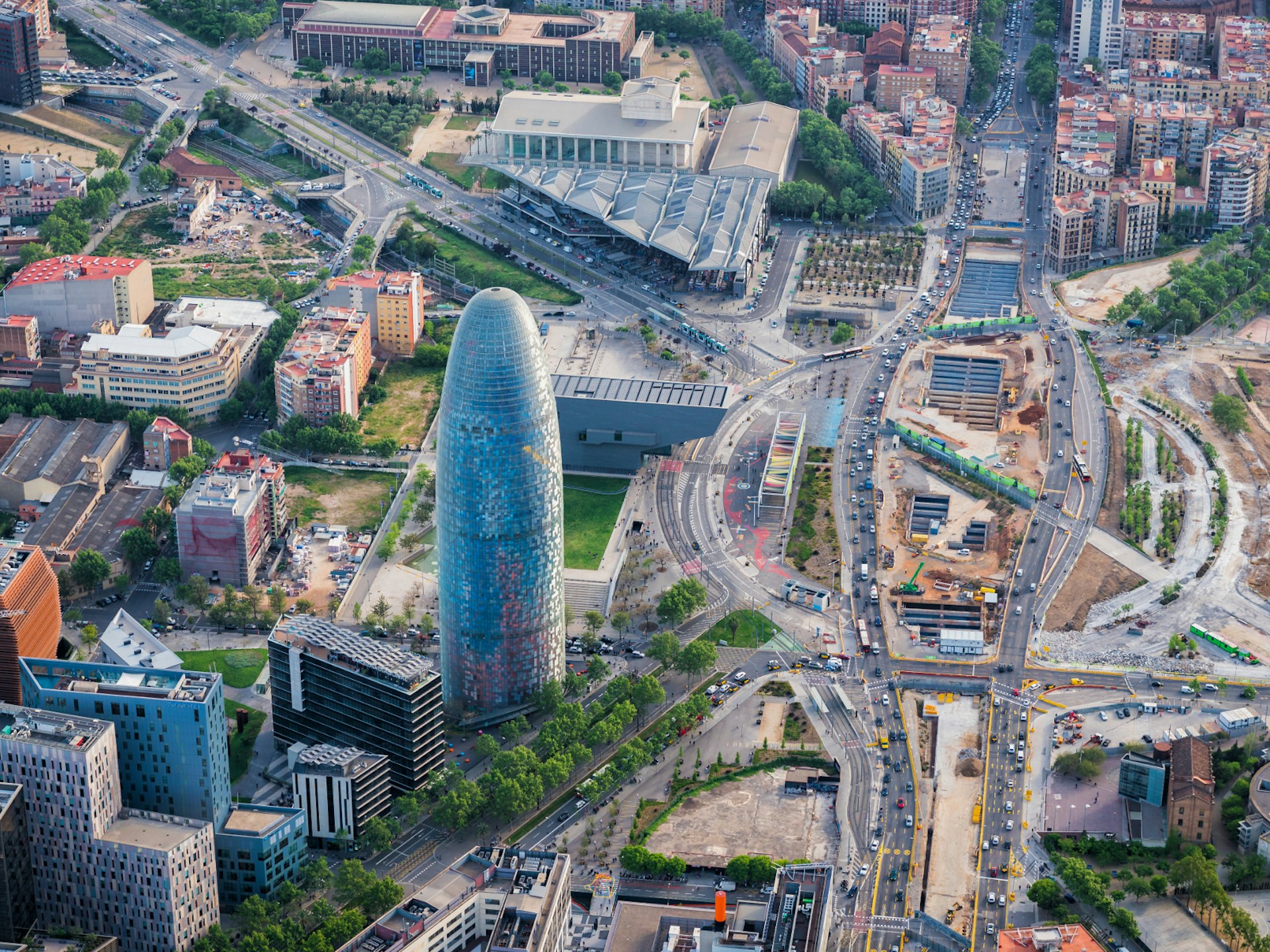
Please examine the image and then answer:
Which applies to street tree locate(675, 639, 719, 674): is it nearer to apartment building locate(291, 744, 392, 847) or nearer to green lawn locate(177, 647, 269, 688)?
apartment building locate(291, 744, 392, 847)

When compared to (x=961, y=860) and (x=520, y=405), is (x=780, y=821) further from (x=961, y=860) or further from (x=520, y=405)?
(x=520, y=405)

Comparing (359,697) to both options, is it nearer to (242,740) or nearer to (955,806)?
(242,740)

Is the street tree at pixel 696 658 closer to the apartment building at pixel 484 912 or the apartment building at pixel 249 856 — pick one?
the apartment building at pixel 484 912

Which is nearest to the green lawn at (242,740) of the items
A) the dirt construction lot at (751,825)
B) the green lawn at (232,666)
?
the green lawn at (232,666)

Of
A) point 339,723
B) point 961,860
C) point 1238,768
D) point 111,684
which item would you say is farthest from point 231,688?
point 1238,768

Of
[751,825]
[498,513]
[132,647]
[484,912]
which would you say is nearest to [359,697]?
[498,513]

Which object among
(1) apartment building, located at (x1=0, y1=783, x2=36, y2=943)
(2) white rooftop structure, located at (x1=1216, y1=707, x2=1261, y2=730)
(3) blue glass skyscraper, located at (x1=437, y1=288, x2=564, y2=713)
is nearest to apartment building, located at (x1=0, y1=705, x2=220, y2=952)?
(1) apartment building, located at (x1=0, y1=783, x2=36, y2=943)
